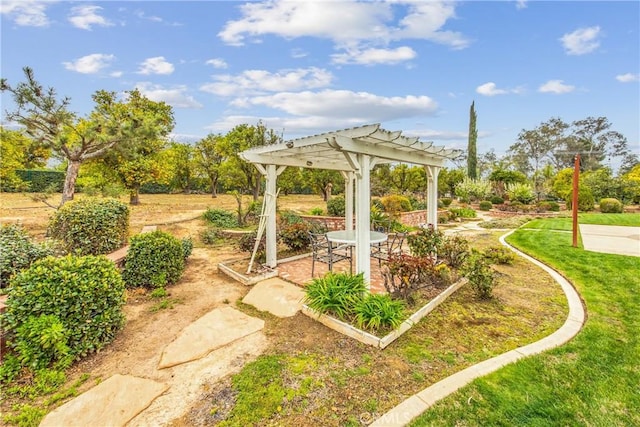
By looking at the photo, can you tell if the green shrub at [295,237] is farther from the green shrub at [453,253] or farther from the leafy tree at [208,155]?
the leafy tree at [208,155]

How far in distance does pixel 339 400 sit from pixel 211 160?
2250 centimetres

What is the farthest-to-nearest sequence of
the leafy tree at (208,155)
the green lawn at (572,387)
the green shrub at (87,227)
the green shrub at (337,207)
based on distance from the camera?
the leafy tree at (208,155) → the green shrub at (337,207) → the green shrub at (87,227) → the green lawn at (572,387)

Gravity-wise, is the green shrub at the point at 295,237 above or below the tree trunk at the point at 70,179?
below

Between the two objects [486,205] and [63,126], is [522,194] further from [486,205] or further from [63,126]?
[63,126]

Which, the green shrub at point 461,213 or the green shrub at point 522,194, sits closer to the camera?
the green shrub at point 461,213

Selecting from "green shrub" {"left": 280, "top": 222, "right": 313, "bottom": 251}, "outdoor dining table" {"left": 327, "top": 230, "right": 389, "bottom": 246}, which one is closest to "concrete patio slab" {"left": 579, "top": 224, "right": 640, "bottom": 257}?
"outdoor dining table" {"left": 327, "top": 230, "right": 389, "bottom": 246}

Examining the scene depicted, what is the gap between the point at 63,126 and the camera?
29.4ft

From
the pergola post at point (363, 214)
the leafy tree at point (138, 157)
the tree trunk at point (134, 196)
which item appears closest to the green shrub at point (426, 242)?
the pergola post at point (363, 214)

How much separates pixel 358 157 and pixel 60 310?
3.86 metres

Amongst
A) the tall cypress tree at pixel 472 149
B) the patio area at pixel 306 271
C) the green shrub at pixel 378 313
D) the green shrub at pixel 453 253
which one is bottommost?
the patio area at pixel 306 271

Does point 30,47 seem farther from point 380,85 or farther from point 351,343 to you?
point 380,85

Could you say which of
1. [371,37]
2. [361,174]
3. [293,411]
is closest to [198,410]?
[293,411]

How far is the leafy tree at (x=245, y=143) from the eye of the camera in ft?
49.4

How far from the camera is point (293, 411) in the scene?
233cm
